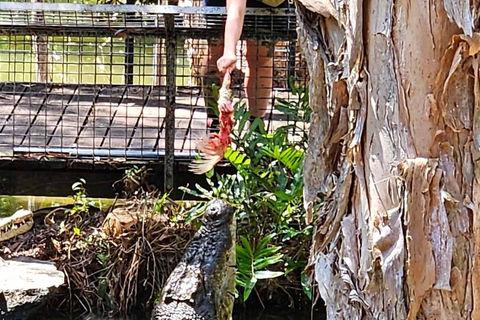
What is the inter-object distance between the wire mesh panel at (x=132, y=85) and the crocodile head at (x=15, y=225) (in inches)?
14.8

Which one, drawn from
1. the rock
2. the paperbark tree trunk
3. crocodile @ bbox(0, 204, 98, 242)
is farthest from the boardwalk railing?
the paperbark tree trunk

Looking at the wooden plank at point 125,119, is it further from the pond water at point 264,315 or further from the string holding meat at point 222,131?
the string holding meat at point 222,131

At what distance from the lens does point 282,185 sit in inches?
138

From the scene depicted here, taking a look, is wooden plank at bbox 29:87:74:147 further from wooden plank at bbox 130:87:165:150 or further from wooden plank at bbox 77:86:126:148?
wooden plank at bbox 130:87:165:150

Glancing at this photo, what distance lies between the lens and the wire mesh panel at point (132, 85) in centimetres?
371

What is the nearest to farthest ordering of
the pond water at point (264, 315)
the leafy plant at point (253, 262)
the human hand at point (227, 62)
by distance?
the human hand at point (227, 62)
the leafy plant at point (253, 262)
the pond water at point (264, 315)

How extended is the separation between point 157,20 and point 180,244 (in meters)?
1.09

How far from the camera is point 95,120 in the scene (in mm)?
4586

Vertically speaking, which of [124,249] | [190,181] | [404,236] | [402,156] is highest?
[402,156]

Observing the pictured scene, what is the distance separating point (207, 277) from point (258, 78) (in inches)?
57.3

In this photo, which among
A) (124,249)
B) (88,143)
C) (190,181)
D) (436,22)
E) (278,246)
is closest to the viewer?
(436,22)

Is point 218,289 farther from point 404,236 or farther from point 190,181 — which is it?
point 190,181

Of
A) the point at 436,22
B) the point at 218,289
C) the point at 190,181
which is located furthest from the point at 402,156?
the point at 190,181

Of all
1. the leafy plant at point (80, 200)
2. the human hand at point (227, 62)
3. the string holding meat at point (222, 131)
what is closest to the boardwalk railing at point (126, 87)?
the leafy plant at point (80, 200)
